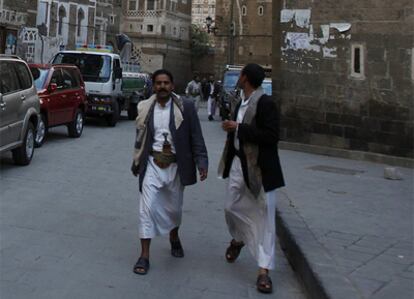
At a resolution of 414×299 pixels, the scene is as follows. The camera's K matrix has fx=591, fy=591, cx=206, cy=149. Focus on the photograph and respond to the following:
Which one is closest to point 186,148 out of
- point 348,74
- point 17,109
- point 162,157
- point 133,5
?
point 162,157

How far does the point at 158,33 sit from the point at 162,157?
50.5m

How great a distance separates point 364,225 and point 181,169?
264 centimetres

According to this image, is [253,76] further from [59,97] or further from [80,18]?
[80,18]

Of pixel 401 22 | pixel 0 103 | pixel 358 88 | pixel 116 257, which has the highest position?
pixel 401 22

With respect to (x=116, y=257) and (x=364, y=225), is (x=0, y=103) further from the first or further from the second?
(x=364, y=225)

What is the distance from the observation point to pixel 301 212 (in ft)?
23.9

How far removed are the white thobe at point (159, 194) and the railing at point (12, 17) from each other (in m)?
22.7

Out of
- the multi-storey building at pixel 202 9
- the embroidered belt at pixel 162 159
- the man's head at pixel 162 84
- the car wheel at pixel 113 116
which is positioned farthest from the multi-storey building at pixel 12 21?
the multi-storey building at pixel 202 9

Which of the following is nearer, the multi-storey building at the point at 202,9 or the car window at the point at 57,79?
the car window at the point at 57,79

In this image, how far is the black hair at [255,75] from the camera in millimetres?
4859

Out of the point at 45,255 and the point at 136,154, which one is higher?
the point at 136,154

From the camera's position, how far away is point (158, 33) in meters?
54.3

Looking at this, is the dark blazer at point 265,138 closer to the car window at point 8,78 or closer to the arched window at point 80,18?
the car window at point 8,78

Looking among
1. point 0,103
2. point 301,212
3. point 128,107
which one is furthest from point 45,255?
point 128,107
